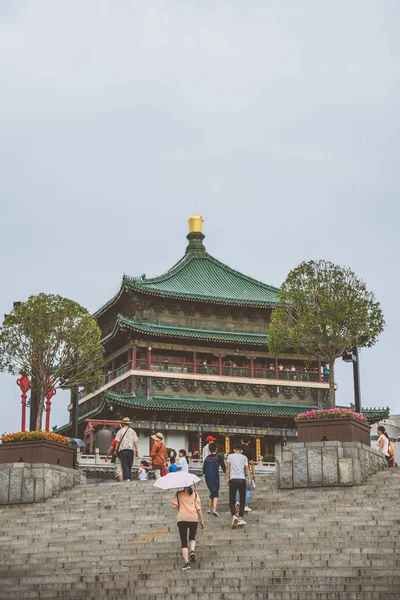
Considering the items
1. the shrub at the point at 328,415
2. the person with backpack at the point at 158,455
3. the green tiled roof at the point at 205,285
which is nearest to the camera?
the shrub at the point at 328,415

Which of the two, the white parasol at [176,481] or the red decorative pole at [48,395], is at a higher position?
the red decorative pole at [48,395]

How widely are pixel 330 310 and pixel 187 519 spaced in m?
20.2

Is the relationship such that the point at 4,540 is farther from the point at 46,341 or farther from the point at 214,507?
the point at 46,341

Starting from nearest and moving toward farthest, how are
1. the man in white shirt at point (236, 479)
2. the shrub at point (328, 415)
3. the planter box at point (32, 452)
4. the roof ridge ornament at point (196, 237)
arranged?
1. the man in white shirt at point (236, 479)
2. the shrub at point (328, 415)
3. the planter box at point (32, 452)
4. the roof ridge ornament at point (196, 237)

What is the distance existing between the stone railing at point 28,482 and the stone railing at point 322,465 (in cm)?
527

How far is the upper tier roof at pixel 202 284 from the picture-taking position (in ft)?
163

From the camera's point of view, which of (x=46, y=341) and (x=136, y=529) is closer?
(x=136, y=529)

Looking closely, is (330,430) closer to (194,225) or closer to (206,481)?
(206,481)

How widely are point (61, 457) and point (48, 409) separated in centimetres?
1377

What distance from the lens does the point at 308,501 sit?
19.8 m

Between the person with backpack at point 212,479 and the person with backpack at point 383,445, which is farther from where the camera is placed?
the person with backpack at point 383,445

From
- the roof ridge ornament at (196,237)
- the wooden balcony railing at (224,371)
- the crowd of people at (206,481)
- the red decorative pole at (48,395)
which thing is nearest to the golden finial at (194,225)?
the roof ridge ornament at (196,237)

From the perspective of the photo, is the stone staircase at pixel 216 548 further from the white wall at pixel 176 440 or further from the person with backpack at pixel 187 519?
the white wall at pixel 176 440

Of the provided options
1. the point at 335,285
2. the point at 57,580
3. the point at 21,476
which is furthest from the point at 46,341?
the point at 57,580
